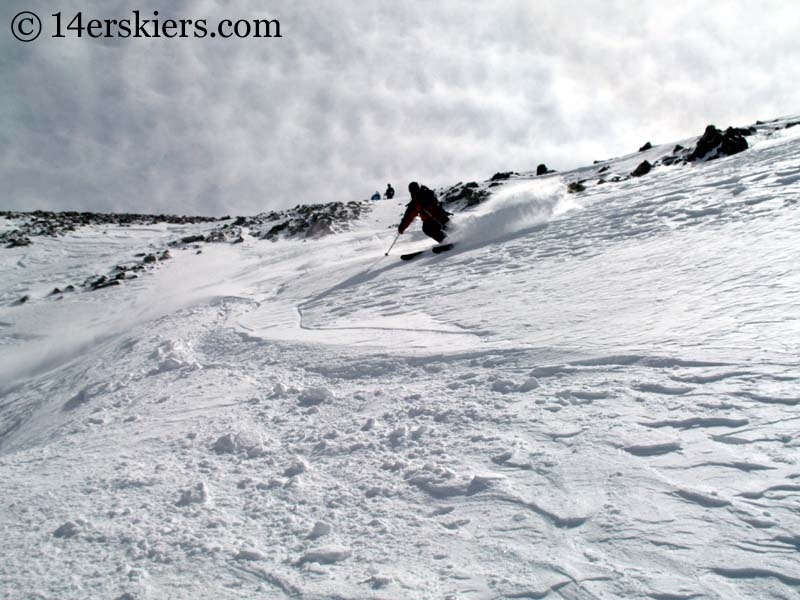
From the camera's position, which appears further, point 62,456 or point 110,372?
point 110,372

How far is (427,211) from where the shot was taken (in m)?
11.9

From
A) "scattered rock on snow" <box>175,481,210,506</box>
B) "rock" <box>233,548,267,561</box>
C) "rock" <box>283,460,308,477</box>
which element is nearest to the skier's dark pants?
"rock" <box>283,460,308,477</box>

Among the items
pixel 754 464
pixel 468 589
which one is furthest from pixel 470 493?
pixel 754 464

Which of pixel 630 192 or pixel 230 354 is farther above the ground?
pixel 630 192

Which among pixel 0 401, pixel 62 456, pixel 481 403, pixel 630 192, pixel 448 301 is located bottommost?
pixel 0 401

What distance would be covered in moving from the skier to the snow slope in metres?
4.14

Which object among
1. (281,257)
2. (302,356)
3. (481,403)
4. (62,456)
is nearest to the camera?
(481,403)

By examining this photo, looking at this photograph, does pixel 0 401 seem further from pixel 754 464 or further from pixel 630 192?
pixel 630 192

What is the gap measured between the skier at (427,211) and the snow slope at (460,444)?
4138 millimetres

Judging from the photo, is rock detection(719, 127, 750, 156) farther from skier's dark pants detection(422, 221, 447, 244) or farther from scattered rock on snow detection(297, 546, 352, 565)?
scattered rock on snow detection(297, 546, 352, 565)

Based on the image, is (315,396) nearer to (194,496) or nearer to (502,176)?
(194,496)

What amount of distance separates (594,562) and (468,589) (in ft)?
1.80

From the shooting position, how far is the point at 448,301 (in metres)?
7.24

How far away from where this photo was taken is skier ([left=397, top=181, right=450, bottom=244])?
1180cm
